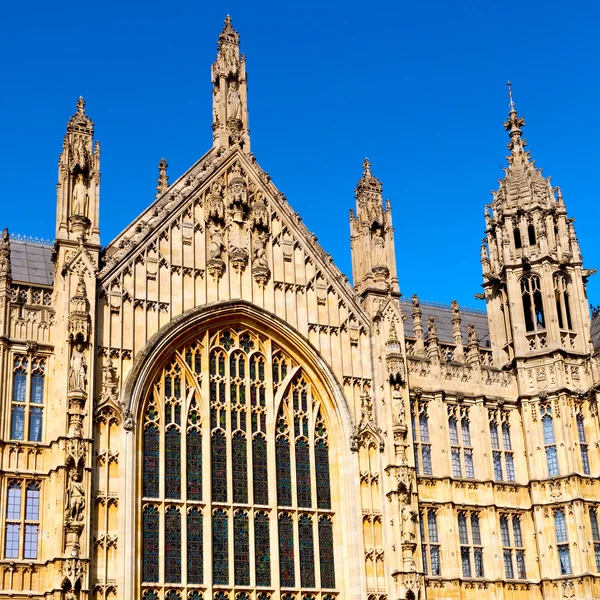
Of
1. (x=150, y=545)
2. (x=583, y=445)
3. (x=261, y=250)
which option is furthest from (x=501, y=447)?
(x=150, y=545)

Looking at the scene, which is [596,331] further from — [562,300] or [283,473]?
[283,473]

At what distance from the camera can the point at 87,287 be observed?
39.7m

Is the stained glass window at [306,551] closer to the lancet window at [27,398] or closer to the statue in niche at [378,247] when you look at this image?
the lancet window at [27,398]

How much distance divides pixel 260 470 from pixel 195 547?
12.5 feet

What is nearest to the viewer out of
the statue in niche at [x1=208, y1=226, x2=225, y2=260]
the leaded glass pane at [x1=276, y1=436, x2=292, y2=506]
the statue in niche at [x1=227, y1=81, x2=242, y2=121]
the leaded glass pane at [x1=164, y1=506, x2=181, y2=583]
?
the leaded glass pane at [x1=164, y1=506, x2=181, y2=583]

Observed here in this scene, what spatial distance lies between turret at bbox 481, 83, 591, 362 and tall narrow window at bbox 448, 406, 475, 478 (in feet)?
13.1

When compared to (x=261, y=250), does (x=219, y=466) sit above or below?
below

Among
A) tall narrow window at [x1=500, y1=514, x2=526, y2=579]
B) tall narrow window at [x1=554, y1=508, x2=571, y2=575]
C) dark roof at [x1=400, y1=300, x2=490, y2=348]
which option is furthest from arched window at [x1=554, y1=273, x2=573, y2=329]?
tall narrow window at [x1=500, y1=514, x2=526, y2=579]

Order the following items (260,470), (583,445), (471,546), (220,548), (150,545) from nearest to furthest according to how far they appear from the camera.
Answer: (150,545), (220,548), (260,470), (471,546), (583,445)

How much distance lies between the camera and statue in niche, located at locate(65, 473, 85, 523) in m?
35.8

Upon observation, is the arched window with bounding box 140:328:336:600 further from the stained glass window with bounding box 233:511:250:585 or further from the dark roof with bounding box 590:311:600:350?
the dark roof with bounding box 590:311:600:350

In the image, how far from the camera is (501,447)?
46.2 metres

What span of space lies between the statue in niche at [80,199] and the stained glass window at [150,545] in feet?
36.8

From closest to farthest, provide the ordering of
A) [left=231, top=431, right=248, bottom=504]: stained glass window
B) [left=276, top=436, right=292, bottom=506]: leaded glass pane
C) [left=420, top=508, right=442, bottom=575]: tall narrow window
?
[left=231, top=431, right=248, bottom=504]: stained glass window, [left=276, top=436, right=292, bottom=506]: leaded glass pane, [left=420, top=508, right=442, bottom=575]: tall narrow window
